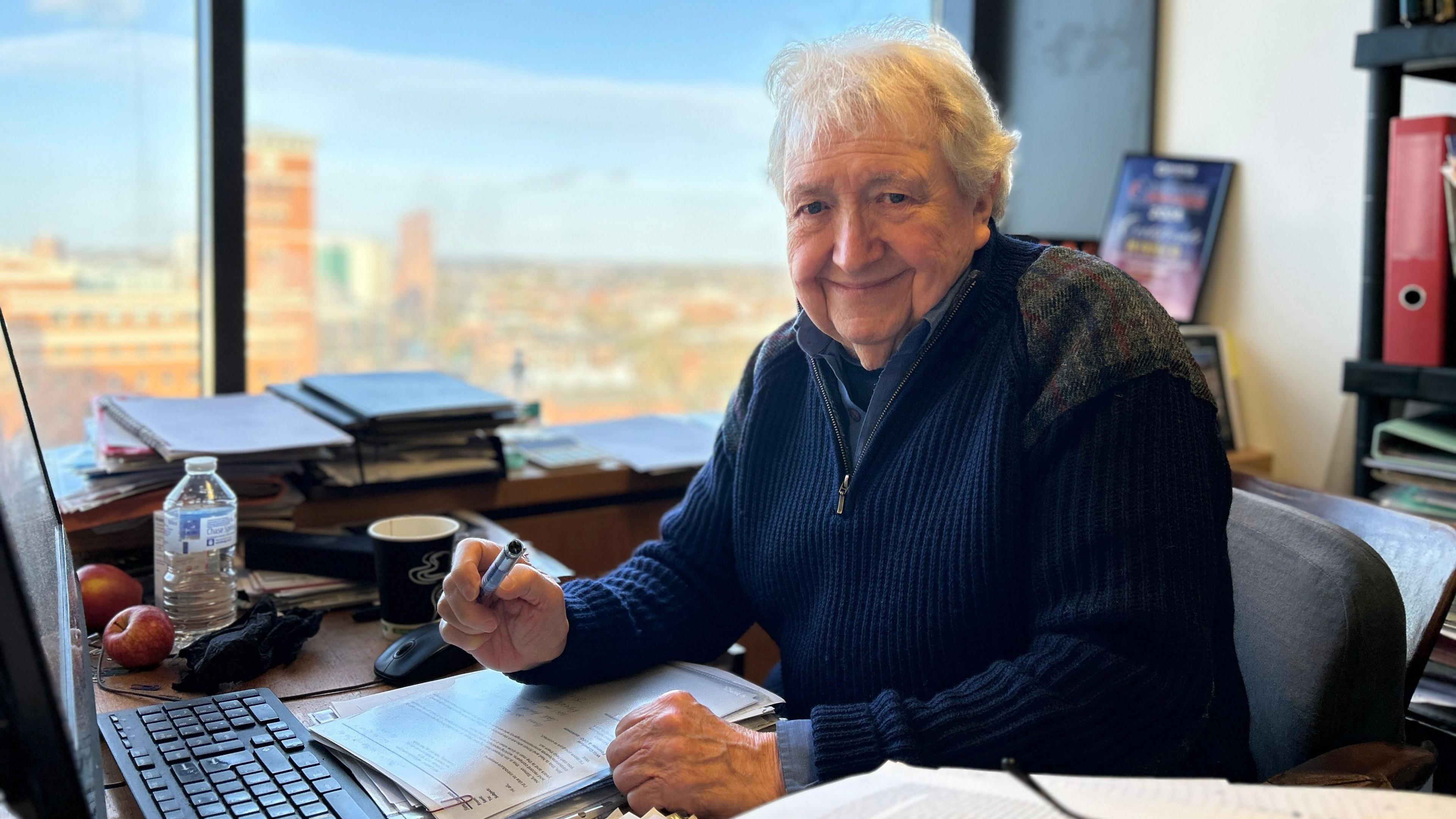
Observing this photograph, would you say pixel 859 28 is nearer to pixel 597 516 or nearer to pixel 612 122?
pixel 597 516

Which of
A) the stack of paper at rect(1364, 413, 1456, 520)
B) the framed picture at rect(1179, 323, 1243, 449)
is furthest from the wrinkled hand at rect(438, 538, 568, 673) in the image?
the framed picture at rect(1179, 323, 1243, 449)

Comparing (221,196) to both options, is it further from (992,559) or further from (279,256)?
(992,559)

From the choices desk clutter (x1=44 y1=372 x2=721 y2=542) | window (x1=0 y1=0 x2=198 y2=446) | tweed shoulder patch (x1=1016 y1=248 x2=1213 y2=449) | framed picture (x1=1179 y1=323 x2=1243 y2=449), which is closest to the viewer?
tweed shoulder patch (x1=1016 y1=248 x2=1213 y2=449)

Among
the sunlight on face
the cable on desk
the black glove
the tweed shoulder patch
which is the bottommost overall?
the cable on desk

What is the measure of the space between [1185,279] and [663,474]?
1.19m

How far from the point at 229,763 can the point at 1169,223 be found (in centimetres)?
204

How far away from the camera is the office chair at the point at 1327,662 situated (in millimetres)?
1017

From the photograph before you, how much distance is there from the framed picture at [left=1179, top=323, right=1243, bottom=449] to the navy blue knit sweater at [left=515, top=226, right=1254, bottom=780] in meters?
1.26

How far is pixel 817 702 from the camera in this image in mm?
1149

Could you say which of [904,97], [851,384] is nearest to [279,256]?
[851,384]

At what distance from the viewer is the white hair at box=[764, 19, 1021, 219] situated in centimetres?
105

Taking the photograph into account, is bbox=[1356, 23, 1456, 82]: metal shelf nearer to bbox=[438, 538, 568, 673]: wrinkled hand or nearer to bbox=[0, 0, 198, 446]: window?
bbox=[438, 538, 568, 673]: wrinkled hand

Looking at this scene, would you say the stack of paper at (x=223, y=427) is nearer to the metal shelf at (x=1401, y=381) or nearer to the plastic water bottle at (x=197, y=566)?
the plastic water bottle at (x=197, y=566)

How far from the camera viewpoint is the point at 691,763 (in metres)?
0.88
